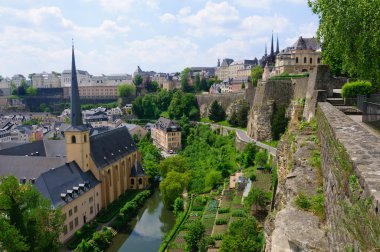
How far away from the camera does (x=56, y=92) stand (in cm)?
12775

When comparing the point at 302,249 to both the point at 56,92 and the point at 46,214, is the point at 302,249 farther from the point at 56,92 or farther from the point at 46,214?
the point at 56,92

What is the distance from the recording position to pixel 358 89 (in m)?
19.9

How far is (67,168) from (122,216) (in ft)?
20.8

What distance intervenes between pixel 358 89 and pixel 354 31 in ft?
14.9

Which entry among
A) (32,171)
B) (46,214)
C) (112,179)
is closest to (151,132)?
(112,179)

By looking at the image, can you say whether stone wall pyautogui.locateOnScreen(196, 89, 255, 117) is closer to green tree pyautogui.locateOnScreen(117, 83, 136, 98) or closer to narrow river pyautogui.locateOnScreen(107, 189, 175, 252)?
narrow river pyautogui.locateOnScreen(107, 189, 175, 252)

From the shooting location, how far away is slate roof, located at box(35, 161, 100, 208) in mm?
27625

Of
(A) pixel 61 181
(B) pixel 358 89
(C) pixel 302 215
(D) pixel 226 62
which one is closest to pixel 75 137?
(A) pixel 61 181

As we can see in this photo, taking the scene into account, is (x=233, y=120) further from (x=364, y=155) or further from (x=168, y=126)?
(x=364, y=155)

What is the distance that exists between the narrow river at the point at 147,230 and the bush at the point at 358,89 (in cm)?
1700

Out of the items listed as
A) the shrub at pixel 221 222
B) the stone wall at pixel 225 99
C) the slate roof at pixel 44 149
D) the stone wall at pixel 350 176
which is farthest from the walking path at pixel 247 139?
the stone wall at pixel 350 176

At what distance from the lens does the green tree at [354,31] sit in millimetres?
15078

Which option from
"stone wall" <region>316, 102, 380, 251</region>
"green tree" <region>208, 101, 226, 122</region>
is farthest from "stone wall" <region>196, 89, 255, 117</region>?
"stone wall" <region>316, 102, 380, 251</region>

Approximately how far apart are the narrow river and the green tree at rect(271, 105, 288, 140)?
545 inches
